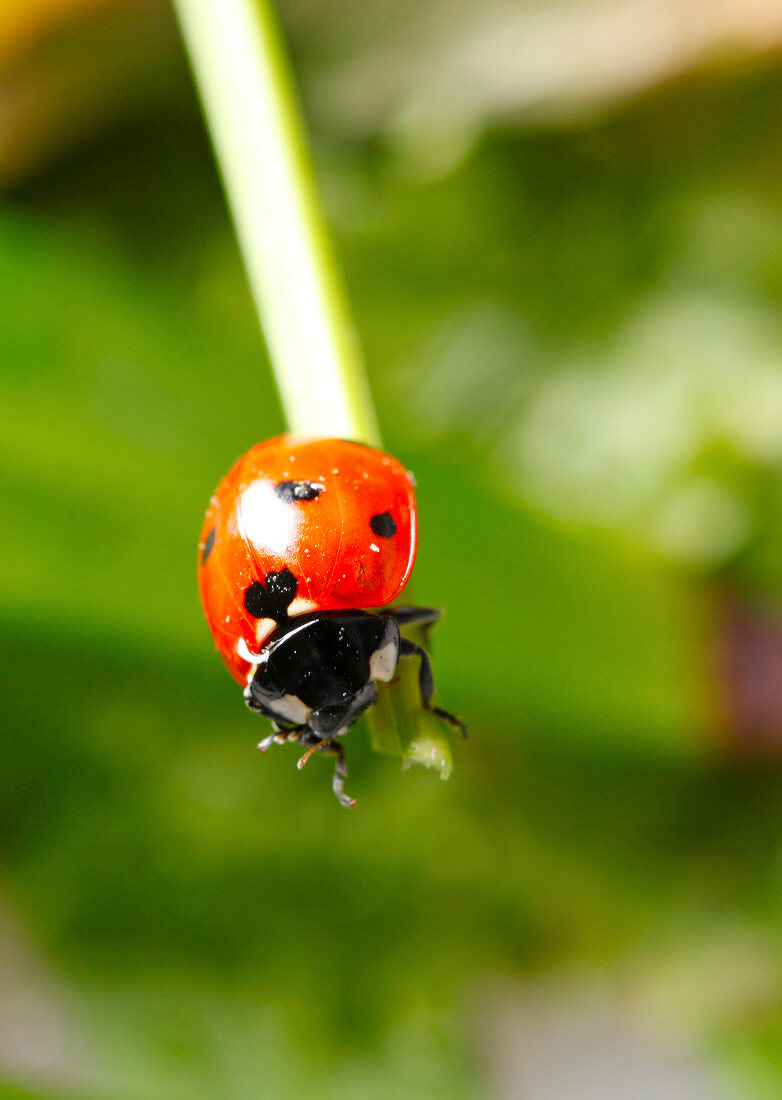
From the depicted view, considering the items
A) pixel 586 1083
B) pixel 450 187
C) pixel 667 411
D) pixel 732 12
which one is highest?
pixel 732 12


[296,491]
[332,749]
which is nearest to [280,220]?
[296,491]

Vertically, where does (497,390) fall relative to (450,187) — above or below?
below

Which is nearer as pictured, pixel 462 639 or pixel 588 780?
pixel 462 639

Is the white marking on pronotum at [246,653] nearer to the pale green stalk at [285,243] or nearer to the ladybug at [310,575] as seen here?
the ladybug at [310,575]

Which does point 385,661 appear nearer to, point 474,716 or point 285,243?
point 285,243

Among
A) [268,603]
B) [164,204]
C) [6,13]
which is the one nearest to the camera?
[268,603]

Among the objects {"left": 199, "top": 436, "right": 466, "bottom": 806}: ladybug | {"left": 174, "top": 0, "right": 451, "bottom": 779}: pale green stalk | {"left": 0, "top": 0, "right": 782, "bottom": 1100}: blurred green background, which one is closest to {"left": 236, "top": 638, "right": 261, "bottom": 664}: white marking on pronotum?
{"left": 199, "top": 436, "right": 466, "bottom": 806}: ladybug

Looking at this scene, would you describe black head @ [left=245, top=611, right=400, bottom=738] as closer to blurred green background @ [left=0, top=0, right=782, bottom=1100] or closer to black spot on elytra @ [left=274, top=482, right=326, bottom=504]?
black spot on elytra @ [left=274, top=482, right=326, bottom=504]

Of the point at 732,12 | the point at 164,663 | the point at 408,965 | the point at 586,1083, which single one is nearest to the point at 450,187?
the point at 732,12

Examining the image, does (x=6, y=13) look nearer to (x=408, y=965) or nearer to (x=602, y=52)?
(x=602, y=52)
